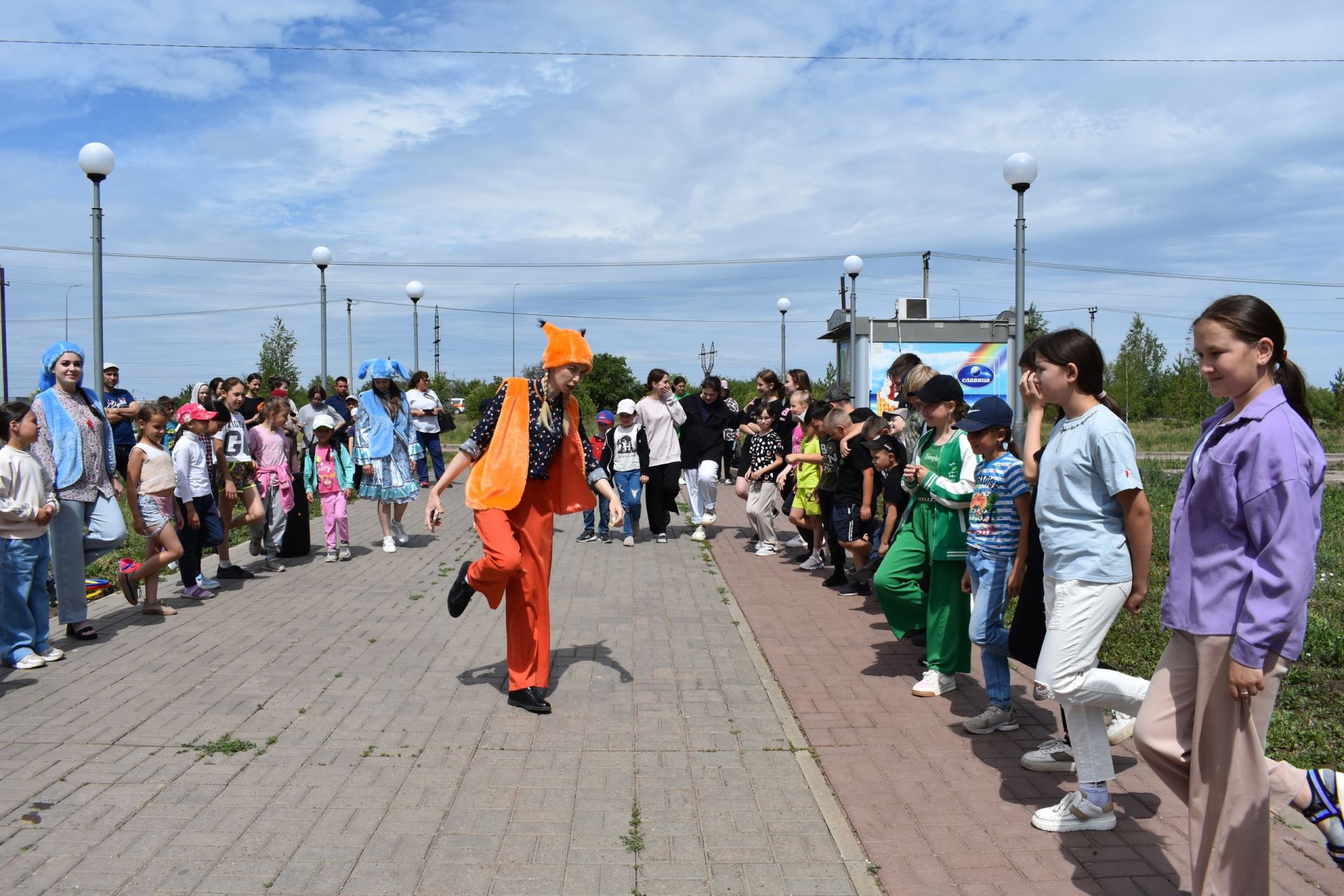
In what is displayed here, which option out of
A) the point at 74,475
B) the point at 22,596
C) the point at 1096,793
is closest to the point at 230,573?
the point at 74,475

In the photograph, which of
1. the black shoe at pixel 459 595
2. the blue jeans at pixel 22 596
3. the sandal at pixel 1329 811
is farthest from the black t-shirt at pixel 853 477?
the blue jeans at pixel 22 596

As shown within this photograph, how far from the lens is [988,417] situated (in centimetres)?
497

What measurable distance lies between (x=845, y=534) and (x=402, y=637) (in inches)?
151

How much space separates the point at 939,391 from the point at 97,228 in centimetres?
920

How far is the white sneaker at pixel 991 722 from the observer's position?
5.13m

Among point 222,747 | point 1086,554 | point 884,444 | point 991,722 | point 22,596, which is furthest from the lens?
point 884,444

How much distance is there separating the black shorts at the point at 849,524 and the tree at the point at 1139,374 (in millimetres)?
42117

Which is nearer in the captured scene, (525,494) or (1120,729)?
(1120,729)

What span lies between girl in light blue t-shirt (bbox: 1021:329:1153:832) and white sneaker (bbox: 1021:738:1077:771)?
0.56 meters

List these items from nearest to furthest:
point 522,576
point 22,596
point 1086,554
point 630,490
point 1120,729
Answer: point 1086,554
point 1120,729
point 522,576
point 22,596
point 630,490

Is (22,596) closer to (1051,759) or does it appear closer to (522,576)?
(522,576)

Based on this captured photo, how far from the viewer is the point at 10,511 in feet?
20.1

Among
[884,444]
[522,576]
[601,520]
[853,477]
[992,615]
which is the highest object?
[884,444]

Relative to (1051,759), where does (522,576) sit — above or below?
above
